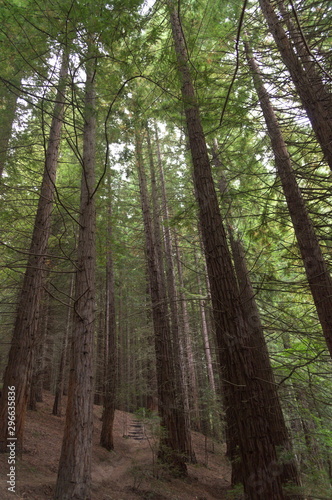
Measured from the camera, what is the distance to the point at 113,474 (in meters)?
8.45

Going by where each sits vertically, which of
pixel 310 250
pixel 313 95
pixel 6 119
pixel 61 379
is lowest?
pixel 61 379

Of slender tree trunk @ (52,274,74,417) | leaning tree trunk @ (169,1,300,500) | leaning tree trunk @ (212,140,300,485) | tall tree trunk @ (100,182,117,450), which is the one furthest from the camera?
slender tree trunk @ (52,274,74,417)

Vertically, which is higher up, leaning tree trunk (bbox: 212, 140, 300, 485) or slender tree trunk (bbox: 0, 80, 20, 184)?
slender tree trunk (bbox: 0, 80, 20, 184)

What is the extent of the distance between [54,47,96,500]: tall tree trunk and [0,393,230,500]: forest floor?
5.32 feet

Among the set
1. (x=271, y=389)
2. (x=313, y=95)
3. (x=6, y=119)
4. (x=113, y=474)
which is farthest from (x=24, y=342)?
(x=313, y=95)

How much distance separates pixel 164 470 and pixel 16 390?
474 centimetres

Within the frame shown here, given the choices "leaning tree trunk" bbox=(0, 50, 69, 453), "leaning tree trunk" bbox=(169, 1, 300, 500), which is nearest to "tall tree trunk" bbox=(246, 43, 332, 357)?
"leaning tree trunk" bbox=(169, 1, 300, 500)

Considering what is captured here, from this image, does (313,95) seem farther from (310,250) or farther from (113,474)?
(113,474)

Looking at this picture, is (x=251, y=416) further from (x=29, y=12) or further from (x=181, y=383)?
(x=181, y=383)

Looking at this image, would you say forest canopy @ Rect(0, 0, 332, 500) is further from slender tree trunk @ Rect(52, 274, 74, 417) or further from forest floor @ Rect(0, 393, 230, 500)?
slender tree trunk @ Rect(52, 274, 74, 417)

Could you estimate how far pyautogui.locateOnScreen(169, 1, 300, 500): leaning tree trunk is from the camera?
114 inches

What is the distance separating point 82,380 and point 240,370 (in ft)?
7.23

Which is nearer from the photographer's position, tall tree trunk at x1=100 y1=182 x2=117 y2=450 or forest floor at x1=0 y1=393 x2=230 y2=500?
forest floor at x1=0 y1=393 x2=230 y2=500

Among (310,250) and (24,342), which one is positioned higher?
(310,250)
